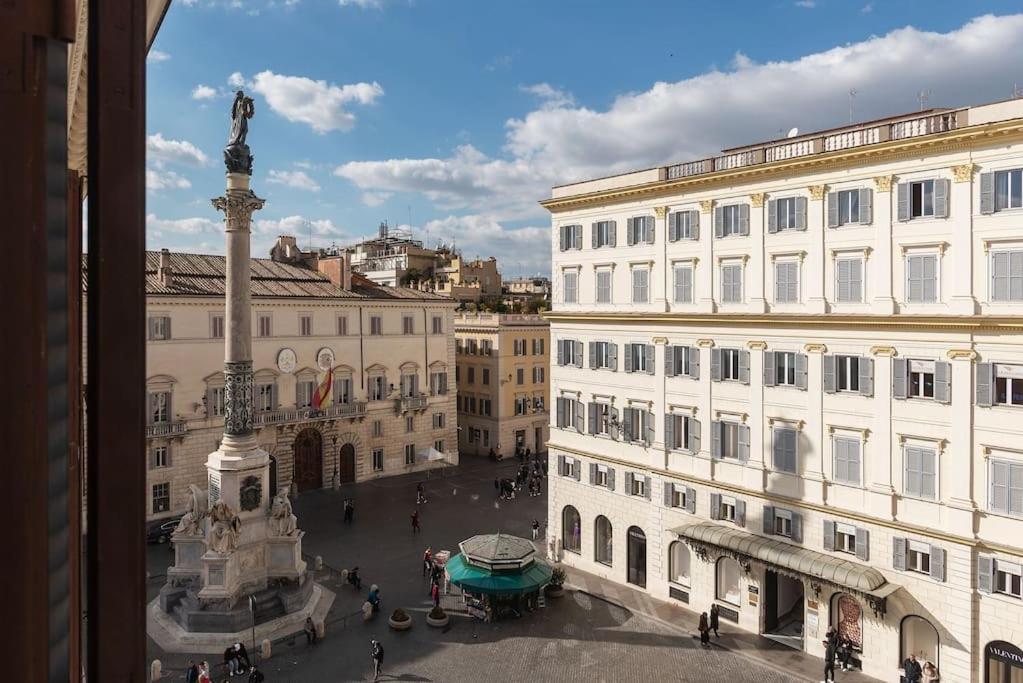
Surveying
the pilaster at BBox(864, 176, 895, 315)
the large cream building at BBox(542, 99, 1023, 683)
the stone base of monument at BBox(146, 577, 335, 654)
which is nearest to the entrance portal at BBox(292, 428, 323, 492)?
the stone base of monument at BBox(146, 577, 335, 654)

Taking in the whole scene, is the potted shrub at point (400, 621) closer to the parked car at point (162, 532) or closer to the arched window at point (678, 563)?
the arched window at point (678, 563)

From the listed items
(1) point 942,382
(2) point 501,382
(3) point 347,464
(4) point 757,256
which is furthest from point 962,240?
(3) point 347,464

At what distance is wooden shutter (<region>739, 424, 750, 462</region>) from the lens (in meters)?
26.0

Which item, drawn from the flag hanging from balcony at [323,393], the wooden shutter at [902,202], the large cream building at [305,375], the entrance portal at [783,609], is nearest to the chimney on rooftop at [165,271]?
the large cream building at [305,375]

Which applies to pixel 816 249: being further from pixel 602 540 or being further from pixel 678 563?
pixel 602 540

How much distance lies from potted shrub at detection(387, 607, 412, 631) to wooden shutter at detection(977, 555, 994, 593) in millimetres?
19090

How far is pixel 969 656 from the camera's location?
66.7 feet

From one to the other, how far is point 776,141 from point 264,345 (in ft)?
107

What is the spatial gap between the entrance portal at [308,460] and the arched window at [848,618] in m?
34.0

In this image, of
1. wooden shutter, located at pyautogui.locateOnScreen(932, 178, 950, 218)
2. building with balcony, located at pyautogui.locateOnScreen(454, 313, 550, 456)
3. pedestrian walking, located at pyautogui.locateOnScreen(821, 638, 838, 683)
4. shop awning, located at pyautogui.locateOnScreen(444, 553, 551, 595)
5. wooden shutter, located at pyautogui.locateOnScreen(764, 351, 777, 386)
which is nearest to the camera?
wooden shutter, located at pyautogui.locateOnScreen(932, 178, 950, 218)

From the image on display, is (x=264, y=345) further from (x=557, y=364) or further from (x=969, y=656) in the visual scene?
(x=969, y=656)

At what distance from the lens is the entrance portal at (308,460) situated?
4609cm

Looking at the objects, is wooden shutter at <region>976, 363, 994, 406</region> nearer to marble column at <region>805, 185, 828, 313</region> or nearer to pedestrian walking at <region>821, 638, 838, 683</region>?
marble column at <region>805, 185, 828, 313</region>

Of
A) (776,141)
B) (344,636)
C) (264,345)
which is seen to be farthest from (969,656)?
(264,345)
